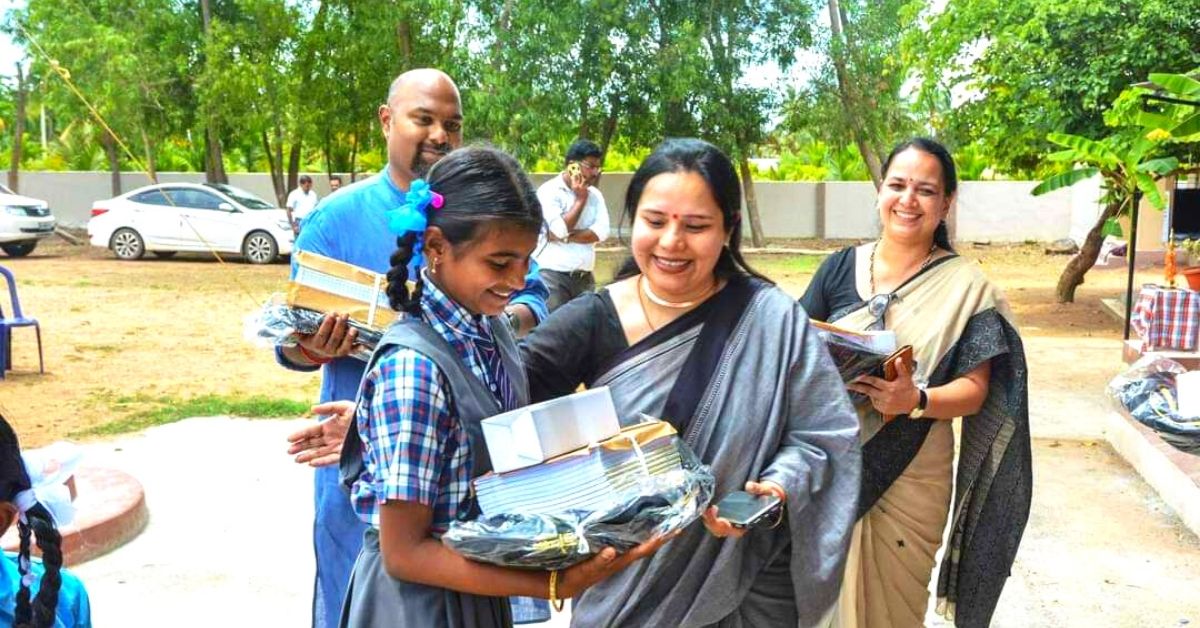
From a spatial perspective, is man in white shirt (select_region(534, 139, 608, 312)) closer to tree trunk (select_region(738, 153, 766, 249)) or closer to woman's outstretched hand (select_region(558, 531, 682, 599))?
woman's outstretched hand (select_region(558, 531, 682, 599))

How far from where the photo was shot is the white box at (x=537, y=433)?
6.05ft

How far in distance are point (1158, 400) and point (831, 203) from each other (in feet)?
87.3

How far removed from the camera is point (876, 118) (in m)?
23.6

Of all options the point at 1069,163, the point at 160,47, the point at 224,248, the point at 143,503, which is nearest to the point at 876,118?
the point at 1069,163

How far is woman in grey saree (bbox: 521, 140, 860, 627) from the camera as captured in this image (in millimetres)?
2451

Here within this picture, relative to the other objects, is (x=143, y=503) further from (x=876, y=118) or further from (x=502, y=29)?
(x=876, y=118)

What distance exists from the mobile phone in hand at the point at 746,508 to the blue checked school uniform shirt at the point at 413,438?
1.72 ft

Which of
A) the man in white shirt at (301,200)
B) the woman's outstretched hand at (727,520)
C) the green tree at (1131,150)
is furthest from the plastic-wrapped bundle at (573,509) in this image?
the man in white shirt at (301,200)

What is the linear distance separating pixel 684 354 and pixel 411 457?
0.81 metres

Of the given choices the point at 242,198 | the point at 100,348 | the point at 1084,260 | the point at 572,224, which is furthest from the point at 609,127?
the point at 572,224

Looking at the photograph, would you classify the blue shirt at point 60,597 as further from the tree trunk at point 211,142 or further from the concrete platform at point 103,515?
the tree trunk at point 211,142

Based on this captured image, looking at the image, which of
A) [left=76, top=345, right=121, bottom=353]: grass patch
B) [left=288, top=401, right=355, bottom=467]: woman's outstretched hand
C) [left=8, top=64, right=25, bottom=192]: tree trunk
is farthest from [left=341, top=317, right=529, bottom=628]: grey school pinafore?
[left=8, top=64, right=25, bottom=192]: tree trunk

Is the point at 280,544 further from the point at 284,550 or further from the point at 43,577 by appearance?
the point at 43,577

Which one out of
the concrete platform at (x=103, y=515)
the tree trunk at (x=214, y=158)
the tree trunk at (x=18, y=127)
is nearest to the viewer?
the concrete platform at (x=103, y=515)
